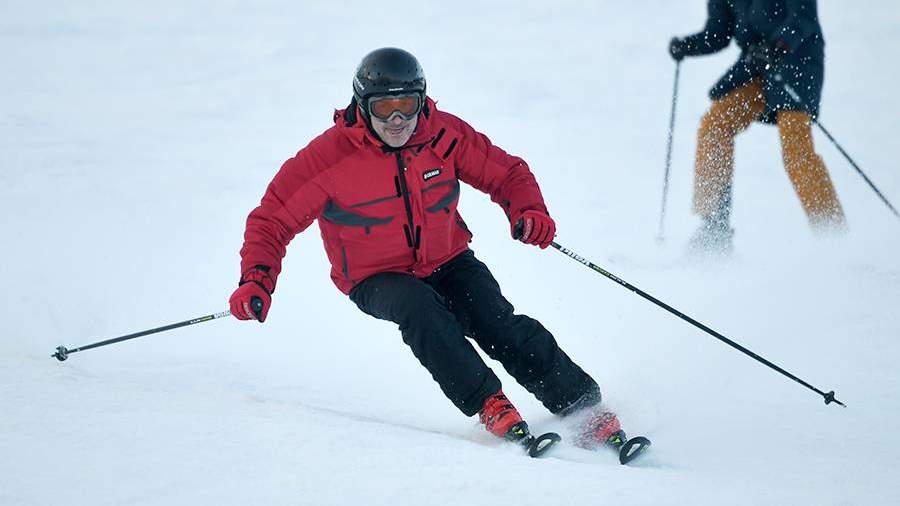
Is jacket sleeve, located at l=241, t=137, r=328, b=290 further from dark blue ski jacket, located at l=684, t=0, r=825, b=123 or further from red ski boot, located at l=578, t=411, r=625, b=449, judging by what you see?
dark blue ski jacket, located at l=684, t=0, r=825, b=123

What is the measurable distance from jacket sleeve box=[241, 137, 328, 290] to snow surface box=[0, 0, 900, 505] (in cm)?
60

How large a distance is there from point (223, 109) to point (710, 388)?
8518 millimetres

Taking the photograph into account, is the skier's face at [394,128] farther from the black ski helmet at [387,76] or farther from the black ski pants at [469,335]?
the black ski pants at [469,335]

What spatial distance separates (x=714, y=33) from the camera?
22.3 ft

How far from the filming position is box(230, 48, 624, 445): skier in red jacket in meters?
3.66

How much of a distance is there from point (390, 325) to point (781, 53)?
3.14 metres

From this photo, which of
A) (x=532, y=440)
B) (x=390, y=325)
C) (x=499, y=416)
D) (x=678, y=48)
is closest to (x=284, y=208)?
(x=499, y=416)

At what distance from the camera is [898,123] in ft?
32.5

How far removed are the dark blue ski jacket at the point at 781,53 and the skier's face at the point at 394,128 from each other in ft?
10.8

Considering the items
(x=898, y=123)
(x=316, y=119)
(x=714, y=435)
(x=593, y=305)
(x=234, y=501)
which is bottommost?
(x=714, y=435)

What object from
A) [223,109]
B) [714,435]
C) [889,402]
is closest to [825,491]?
[714,435]

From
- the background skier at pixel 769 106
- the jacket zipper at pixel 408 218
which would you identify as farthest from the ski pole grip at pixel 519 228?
the background skier at pixel 769 106

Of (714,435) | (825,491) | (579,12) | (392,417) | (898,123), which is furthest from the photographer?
(579,12)

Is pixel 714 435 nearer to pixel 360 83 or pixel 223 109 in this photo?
pixel 360 83
